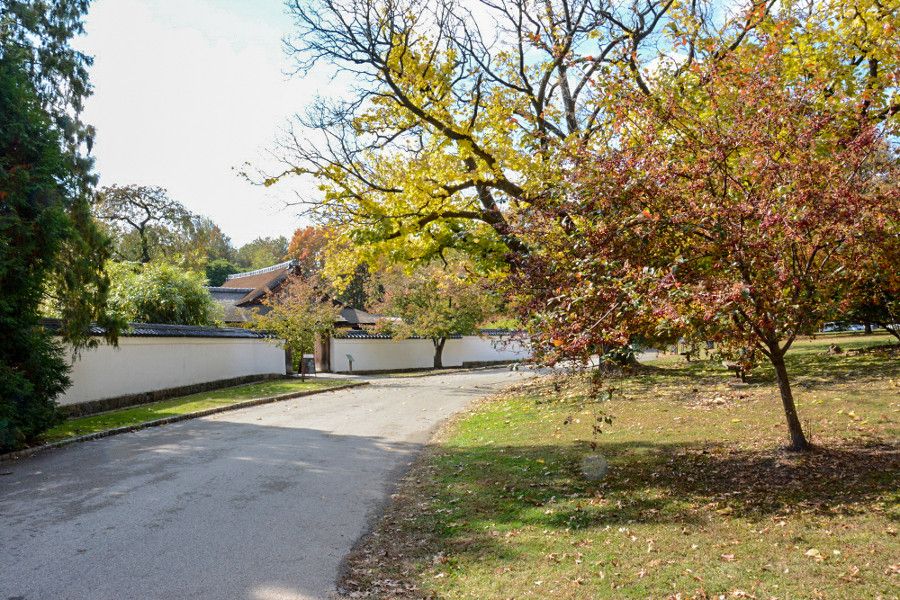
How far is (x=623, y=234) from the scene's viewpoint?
605 centimetres

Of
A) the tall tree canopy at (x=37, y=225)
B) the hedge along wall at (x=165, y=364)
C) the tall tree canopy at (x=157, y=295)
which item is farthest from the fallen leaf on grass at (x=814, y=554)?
the tall tree canopy at (x=157, y=295)

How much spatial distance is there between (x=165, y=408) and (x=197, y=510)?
10885 millimetres

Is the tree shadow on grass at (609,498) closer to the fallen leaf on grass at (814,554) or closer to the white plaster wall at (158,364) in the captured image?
the fallen leaf on grass at (814,554)

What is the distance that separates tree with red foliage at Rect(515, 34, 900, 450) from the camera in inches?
219

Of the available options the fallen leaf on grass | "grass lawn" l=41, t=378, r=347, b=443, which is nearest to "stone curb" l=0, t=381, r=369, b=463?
"grass lawn" l=41, t=378, r=347, b=443

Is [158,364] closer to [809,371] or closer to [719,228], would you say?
[809,371]

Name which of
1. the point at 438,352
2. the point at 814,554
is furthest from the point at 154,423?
the point at 438,352

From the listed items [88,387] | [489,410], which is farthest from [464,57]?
[88,387]

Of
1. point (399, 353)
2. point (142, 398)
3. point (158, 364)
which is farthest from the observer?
point (399, 353)

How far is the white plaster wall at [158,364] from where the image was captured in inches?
634

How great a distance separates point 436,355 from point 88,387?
23.9 m

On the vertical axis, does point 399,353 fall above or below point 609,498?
above

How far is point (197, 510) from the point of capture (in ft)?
22.1

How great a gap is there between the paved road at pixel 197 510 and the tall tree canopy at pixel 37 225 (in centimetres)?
126
